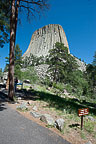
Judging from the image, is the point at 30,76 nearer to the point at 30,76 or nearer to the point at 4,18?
the point at 30,76

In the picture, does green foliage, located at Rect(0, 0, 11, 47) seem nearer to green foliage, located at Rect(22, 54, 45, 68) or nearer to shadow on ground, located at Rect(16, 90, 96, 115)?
shadow on ground, located at Rect(16, 90, 96, 115)

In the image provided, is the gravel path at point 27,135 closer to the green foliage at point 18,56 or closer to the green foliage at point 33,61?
the green foliage at point 18,56

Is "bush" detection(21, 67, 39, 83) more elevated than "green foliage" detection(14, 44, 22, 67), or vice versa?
"green foliage" detection(14, 44, 22, 67)

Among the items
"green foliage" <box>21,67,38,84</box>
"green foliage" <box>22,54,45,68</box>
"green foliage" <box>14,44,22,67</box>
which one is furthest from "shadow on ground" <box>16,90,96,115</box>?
"green foliage" <box>22,54,45,68</box>

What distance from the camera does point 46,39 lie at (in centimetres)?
7819

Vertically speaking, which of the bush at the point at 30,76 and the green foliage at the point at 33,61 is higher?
the green foliage at the point at 33,61

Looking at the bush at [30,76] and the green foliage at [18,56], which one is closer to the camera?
the bush at [30,76]

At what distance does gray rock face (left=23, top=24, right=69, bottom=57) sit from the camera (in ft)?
244

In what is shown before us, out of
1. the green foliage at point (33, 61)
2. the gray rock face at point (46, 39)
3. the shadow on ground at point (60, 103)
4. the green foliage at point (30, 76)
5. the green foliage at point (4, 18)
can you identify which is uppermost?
the gray rock face at point (46, 39)

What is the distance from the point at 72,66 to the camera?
106 ft

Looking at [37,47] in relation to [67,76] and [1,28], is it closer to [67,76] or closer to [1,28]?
[67,76]

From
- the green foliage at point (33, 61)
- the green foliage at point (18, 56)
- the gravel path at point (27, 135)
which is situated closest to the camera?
the gravel path at point (27, 135)

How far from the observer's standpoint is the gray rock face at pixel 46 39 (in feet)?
244

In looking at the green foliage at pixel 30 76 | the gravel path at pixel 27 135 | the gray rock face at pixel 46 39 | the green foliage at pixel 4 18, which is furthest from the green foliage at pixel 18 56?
the gray rock face at pixel 46 39
